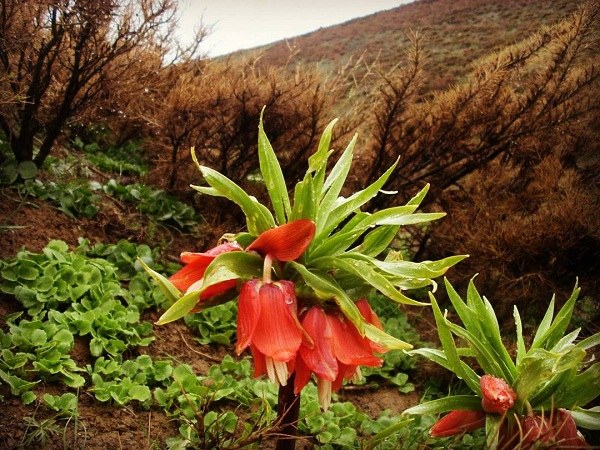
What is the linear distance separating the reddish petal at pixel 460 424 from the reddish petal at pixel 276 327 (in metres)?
0.71

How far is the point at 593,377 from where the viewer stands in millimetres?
1277

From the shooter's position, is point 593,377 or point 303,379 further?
point 593,377

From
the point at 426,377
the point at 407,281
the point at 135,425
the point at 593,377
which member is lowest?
the point at 426,377

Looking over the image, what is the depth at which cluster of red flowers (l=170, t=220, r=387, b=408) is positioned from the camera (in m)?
1.04

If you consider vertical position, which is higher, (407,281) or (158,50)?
(158,50)

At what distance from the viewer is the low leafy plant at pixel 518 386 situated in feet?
4.15

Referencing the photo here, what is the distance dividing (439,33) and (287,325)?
64.1 ft

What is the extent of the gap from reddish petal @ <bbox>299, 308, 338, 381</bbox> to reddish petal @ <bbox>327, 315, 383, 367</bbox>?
2 cm

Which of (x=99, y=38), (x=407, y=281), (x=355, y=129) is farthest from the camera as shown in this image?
(x=355, y=129)

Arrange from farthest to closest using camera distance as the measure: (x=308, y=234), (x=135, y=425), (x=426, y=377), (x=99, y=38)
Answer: (x=99, y=38)
(x=426, y=377)
(x=135, y=425)
(x=308, y=234)

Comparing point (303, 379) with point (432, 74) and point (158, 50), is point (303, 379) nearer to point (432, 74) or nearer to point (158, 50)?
point (158, 50)

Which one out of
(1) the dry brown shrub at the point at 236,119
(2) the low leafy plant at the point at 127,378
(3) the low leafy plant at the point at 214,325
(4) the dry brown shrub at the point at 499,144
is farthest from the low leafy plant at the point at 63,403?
(4) the dry brown shrub at the point at 499,144

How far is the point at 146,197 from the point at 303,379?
323 centimetres

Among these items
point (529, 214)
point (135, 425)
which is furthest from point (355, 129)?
point (135, 425)
